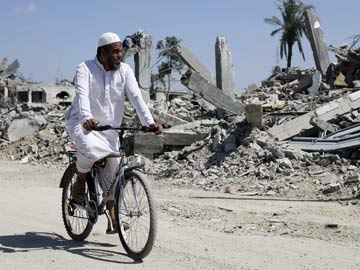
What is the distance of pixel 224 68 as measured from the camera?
16953 mm

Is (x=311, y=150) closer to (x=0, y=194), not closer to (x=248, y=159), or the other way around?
(x=248, y=159)

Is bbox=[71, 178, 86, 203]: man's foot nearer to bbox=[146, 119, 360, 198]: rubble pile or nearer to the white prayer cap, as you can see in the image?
the white prayer cap

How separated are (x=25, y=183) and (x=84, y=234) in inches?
266

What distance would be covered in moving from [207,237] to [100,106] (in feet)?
6.09

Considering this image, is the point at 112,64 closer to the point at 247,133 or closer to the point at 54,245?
the point at 54,245

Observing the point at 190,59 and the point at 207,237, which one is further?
the point at 190,59

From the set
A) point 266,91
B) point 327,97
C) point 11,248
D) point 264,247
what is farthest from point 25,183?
point 266,91

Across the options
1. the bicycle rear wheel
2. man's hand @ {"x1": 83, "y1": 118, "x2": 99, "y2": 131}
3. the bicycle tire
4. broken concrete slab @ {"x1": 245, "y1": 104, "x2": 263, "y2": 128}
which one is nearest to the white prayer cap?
man's hand @ {"x1": 83, "y1": 118, "x2": 99, "y2": 131}

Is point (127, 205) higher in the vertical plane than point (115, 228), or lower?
higher

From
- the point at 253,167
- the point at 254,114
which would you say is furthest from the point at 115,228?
the point at 254,114

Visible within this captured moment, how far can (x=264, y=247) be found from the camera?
5.86 m

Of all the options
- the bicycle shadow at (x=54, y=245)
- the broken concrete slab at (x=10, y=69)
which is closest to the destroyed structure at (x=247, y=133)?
the bicycle shadow at (x=54, y=245)

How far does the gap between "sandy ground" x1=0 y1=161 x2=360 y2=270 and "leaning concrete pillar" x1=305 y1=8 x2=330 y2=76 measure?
1080cm

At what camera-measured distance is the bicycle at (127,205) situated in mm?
5156
